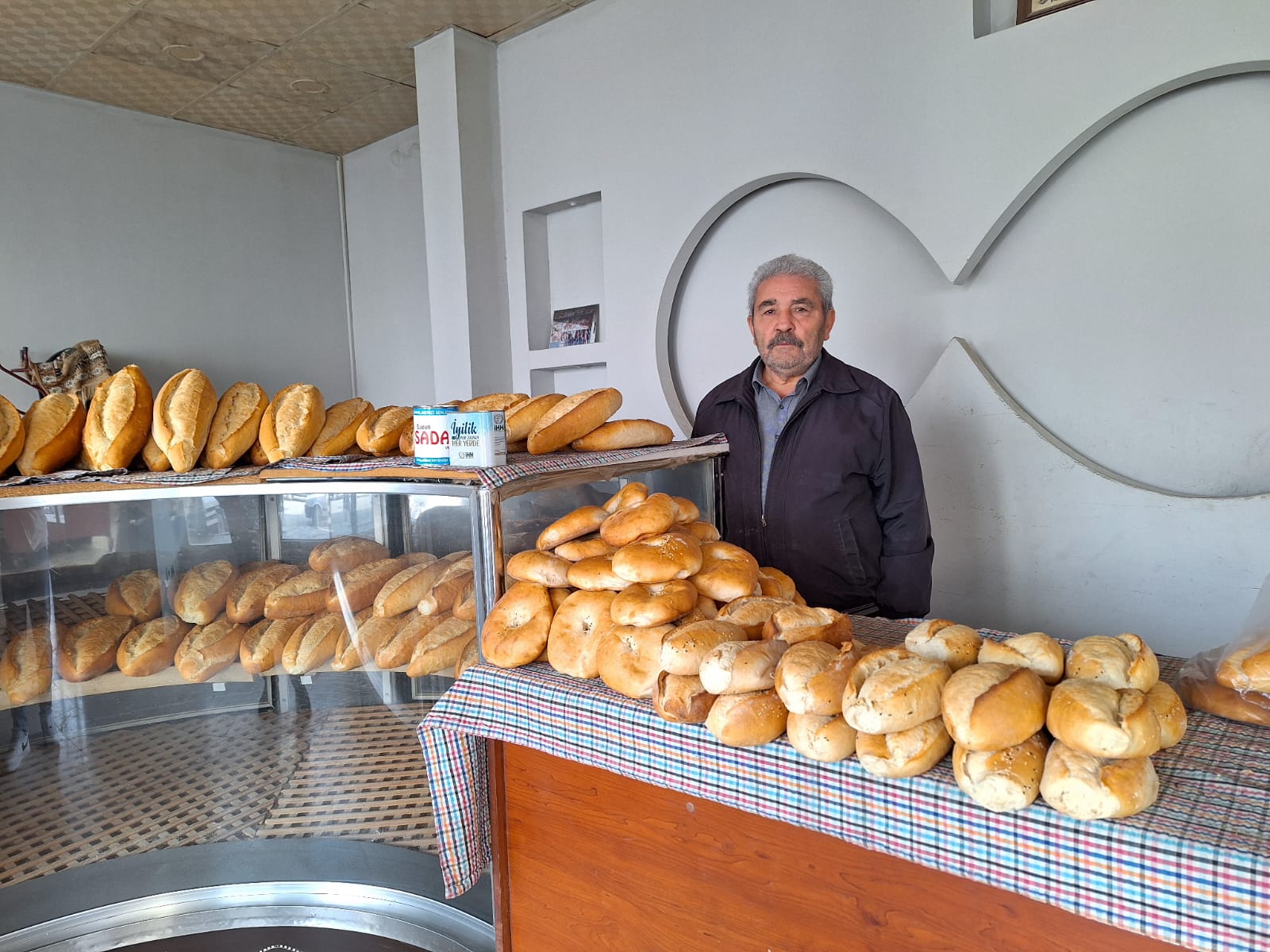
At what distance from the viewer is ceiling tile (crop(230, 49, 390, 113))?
4375 mm

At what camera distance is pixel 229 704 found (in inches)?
68.2

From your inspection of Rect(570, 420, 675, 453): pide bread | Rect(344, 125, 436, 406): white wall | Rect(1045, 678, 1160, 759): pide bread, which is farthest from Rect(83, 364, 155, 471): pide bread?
Rect(344, 125, 436, 406): white wall

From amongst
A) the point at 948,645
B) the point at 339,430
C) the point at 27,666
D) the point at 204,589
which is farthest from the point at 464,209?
the point at 948,645

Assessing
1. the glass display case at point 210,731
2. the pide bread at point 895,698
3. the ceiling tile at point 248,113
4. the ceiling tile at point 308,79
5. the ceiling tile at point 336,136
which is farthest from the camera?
the ceiling tile at point 336,136

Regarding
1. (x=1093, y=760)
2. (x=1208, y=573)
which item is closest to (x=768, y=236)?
(x=1208, y=573)

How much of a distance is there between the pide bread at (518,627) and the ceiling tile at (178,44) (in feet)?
13.2

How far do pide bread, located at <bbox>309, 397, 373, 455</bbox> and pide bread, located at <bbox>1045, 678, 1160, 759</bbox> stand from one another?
4.28 ft

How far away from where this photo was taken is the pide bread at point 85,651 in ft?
5.59

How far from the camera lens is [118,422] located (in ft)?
5.73

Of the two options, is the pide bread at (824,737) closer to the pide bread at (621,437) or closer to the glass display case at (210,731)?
the glass display case at (210,731)

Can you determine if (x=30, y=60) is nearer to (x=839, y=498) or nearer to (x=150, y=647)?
(x=150, y=647)

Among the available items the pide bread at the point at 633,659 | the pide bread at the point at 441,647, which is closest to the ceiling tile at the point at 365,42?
the pide bread at the point at 441,647

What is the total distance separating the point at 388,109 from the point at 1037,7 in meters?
3.79

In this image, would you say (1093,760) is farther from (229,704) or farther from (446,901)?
(229,704)
